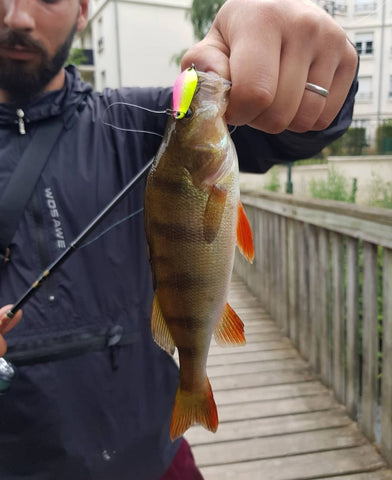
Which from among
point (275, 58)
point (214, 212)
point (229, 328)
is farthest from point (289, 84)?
point (229, 328)

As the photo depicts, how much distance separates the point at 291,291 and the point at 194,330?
9.28ft

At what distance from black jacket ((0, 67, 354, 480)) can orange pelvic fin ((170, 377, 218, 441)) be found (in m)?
0.48

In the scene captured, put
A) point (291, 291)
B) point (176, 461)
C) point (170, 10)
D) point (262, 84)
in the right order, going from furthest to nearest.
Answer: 1. point (170, 10)
2. point (291, 291)
3. point (176, 461)
4. point (262, 84)

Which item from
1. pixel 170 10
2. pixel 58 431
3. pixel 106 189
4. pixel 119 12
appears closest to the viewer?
pixel 58 431

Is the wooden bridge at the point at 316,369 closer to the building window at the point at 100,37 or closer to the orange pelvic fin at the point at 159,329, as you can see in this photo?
the orange pelvic fin at the point at 159,329

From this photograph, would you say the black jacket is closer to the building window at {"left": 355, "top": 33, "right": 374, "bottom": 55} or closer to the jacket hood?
the jacket hood

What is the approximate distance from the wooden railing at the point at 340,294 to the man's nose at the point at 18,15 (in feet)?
5.77

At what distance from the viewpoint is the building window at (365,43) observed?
79.8 ft

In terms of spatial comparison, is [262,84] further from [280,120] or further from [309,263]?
[309,263]

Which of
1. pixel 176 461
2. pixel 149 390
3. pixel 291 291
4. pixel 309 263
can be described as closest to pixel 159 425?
pixel 149 390

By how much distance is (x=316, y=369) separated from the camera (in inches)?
131

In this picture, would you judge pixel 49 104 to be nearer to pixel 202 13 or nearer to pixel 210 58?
pixel 210 58

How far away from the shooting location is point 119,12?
2055 centimetres

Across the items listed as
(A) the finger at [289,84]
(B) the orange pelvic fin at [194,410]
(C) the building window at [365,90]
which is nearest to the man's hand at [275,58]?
(A) the finger at [289,84]
